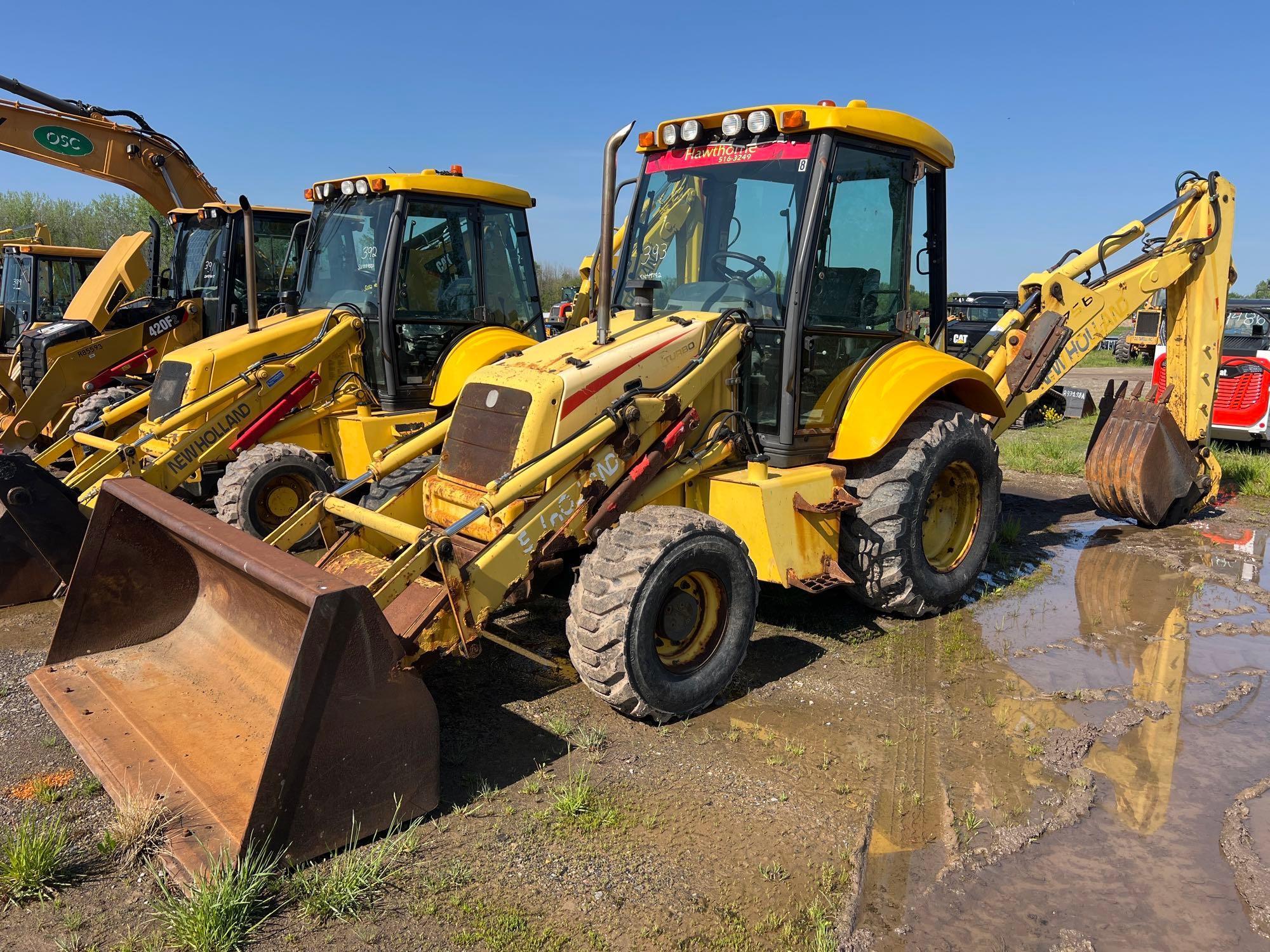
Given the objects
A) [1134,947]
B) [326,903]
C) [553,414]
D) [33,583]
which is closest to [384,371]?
[33,583]

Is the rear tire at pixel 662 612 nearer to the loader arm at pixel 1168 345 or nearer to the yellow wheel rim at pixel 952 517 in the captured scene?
the yellow wheel rim at pixel 952 517

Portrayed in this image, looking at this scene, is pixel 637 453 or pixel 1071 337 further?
pixel 1071 337

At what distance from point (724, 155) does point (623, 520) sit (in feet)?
7.45

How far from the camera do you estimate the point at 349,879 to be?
114 inches

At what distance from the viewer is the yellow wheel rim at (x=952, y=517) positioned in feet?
18.8

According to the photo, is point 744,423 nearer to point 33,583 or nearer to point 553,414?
point 553,414

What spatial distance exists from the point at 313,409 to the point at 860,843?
5462 millimetres

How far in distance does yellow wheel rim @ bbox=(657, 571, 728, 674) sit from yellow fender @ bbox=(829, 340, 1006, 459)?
4.05ft

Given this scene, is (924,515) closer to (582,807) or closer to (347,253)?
(582,807)

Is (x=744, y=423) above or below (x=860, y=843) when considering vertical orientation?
above

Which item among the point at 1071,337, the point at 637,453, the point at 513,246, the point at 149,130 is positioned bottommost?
the point at 637,453

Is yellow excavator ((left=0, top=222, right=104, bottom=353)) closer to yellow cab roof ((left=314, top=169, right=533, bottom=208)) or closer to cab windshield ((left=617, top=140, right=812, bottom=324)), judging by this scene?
yellow cab roof ((left=314, top=169, right=533, bottom=208))

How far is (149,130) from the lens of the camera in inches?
432

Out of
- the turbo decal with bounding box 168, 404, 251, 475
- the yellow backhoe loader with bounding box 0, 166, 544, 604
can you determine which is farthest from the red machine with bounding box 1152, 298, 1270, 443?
the turbo decal with bounding box 168, 404, 251, 475
